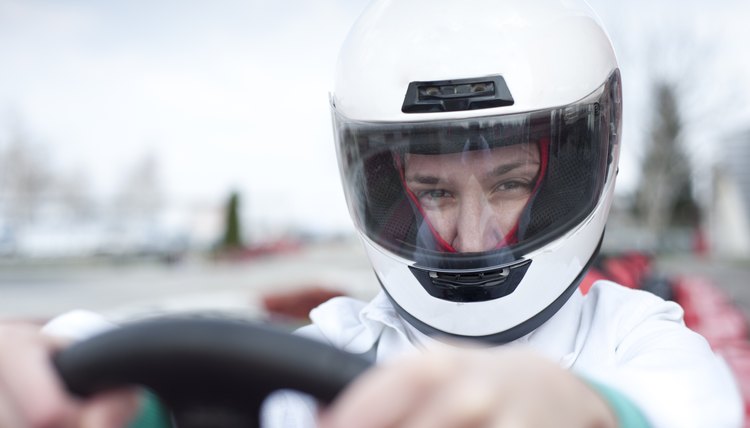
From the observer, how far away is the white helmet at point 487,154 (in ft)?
3.73

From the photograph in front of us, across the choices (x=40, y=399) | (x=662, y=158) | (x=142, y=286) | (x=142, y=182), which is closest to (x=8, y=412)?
(x=40, y=399)

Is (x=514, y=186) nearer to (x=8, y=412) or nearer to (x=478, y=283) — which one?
(x=478, y=283)

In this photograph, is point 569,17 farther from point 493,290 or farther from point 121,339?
point 121,339

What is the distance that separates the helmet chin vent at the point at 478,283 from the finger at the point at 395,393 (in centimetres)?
71

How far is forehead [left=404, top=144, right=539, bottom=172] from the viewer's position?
1133 millimetres

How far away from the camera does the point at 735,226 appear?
1071 inches

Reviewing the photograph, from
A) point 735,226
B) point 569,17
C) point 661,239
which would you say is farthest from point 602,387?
point 735,226

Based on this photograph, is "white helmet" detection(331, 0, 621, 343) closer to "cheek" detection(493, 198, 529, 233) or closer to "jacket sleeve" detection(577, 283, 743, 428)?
"cheek" detection(493, 198, 529, 233)

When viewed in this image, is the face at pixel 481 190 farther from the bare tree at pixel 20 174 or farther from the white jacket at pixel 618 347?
the bare tree at pixel 20 174

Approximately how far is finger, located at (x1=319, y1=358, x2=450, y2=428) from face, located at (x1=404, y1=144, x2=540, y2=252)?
2.31 feet

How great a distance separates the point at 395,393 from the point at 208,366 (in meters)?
0.19

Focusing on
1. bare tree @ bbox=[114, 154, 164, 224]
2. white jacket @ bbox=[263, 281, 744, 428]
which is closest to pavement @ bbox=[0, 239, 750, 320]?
white jacket @ bbox=[263, 281, 744, 428]

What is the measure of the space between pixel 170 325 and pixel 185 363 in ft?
0.12

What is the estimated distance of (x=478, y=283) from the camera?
1.15 meters
